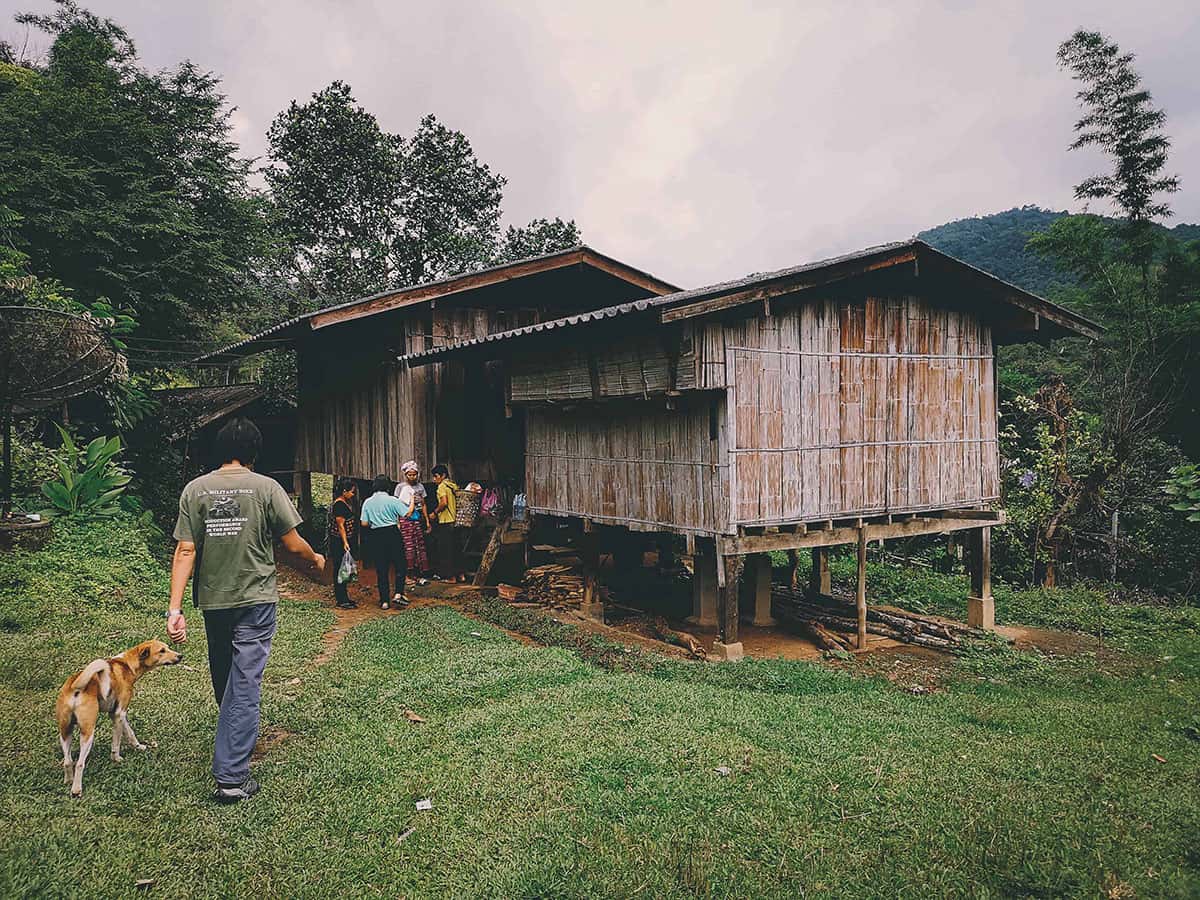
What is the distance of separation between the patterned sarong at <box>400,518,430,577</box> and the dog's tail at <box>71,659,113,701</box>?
25.5 feet

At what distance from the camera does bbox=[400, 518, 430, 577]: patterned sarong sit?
12.7m

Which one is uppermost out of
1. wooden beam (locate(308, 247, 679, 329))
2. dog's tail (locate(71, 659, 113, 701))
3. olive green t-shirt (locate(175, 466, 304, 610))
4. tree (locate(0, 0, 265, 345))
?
tree (locate(0, 0, 265, 345))

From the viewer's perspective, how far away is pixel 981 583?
12062mm

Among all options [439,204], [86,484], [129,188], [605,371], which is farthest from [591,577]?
[439,204]

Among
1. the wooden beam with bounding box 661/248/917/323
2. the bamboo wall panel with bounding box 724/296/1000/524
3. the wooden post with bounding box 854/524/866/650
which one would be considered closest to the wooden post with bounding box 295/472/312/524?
the bamboo wall panel with bounding box 724/296/1000/524

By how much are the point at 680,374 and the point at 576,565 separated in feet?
17.6

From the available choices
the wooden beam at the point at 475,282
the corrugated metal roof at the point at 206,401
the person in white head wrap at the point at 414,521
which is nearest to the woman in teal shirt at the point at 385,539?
the person in white head wrap at the point at 414,521

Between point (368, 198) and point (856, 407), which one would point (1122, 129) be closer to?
point (856, 407)

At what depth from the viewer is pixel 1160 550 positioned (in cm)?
1466

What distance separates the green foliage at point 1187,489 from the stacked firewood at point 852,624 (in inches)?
165

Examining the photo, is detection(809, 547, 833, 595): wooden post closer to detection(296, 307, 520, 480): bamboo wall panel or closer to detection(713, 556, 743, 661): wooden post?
detection(713, 556, 743, 661): wooden post

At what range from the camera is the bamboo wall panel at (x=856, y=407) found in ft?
31.0

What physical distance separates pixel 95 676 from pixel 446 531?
31.8ft

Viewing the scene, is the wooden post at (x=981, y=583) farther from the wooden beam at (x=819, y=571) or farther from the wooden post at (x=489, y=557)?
the wooden post at (x=489, y=557)
